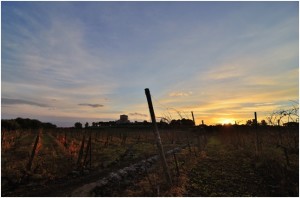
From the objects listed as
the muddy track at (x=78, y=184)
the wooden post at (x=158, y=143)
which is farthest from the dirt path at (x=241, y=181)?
the muddy track at (x=78, y=184)

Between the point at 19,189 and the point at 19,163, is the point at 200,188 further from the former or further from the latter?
the point at 19,163

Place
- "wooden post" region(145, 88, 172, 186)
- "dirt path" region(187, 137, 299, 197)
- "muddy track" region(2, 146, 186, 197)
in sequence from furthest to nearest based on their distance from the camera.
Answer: "muddy track" region(2, 146, 186, 197) < "wooden post" region(145, 88, 172, 186) < "dirt path" region(187, 137, 299, 197)

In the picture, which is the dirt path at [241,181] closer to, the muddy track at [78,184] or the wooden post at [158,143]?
the wooden post at [158,143]

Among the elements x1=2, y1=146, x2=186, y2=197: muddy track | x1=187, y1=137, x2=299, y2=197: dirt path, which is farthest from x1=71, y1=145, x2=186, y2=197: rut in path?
x1=187, y1=137, x2=299, y2=197: dirt path

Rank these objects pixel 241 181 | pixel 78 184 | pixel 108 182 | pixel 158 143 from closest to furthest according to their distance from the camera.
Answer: pixel 158 143 → pixel 241 181 → pixel 78 184 → pixel 108 182

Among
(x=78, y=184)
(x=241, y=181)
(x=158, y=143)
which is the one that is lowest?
(x=78, y=184)

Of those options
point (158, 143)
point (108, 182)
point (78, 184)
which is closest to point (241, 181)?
point (158, 143)

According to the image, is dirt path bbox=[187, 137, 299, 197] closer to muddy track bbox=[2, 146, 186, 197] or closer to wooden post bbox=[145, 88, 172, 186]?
wooden post bbox=[145, 88, 172, 186]

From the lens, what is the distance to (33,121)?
10025 centimetres

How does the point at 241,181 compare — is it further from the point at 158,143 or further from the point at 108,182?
the point at 108,182

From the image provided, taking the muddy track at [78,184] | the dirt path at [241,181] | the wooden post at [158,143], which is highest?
the wooden post at [158,143]

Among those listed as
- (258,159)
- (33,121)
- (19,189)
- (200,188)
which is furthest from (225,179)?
(33,121)

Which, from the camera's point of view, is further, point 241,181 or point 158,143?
point 241,181

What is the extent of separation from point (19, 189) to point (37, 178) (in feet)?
5.09
